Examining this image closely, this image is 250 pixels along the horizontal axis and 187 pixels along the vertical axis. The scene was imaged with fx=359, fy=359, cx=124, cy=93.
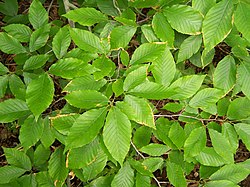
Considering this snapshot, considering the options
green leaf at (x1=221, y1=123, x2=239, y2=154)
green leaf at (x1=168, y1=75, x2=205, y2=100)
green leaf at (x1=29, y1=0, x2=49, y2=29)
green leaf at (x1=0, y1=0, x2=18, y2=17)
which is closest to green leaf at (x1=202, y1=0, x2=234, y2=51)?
green leaf at (x1=168, y1=75, x2=205, y2=100)

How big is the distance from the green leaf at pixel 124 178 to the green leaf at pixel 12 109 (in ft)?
1.45

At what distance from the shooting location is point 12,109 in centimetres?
141

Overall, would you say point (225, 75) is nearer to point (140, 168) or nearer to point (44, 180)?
point (140, 168)

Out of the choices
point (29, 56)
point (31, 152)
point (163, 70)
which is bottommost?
point (31, 152)

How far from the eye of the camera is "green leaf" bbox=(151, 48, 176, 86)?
4.50ft

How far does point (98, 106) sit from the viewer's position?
120cm

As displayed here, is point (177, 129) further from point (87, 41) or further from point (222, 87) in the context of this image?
point (87, 41)

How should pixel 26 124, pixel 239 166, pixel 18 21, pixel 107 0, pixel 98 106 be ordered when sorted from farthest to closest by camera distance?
pixel 18 21, pixel 107 0, pixel 239 166, pixel 26 124, pixel 98 106

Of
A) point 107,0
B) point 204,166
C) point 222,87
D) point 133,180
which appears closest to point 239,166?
point 204,166

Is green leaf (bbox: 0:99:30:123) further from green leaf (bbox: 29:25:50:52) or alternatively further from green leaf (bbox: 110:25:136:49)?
green leaf (bbox: 110:25:136:49)

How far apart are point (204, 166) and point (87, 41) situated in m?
0.77

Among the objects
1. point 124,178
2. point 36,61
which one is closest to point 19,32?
point 36,61

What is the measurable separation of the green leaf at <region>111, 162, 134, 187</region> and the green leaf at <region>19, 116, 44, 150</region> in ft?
1.15

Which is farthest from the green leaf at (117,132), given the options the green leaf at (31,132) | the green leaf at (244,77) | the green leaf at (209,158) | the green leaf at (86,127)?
the green leaf at (244,77)
